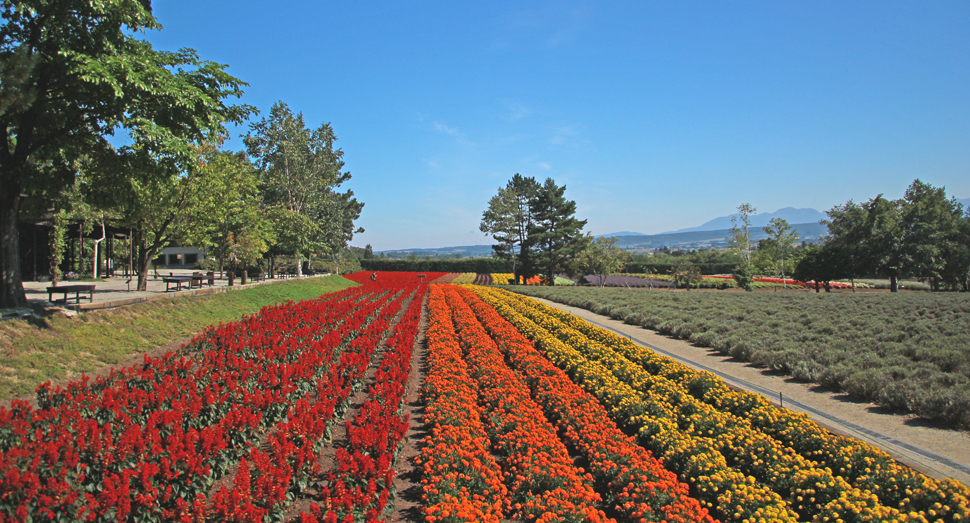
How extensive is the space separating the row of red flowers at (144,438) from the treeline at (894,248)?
46.5 m

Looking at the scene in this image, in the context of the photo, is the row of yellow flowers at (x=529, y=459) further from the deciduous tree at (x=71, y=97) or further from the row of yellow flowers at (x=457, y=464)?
the deciduous tree at (x=71, y=97)

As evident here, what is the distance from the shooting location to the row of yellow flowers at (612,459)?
462 cm

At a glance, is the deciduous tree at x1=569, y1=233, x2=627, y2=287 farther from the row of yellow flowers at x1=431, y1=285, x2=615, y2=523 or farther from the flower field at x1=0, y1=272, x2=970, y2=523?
the row of yellow flowers at x1=431, y1=285, x2=615, y2=523

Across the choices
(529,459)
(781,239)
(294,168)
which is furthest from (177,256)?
(781,239)

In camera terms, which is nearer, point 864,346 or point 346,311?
point 864,346

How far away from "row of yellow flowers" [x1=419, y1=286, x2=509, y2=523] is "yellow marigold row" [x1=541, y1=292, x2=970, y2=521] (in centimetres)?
394

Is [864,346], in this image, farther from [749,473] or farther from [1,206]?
[1,206]

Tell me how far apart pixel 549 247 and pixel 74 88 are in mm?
47117

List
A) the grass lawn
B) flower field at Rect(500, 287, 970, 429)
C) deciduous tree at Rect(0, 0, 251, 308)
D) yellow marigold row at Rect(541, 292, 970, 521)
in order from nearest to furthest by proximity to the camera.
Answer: yellow marigold row at Rect(541, 292, 970, 521) < flower field at Rect(500, 287, 970, 429) < the grass lawn < deciduous tree at Rect(0, 0, 251, 308)

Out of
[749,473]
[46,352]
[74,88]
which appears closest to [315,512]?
[749,473]

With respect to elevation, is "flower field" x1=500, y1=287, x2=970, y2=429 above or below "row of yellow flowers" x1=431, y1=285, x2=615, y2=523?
above

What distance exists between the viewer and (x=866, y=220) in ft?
132

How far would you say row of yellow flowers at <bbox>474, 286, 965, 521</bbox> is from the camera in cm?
443

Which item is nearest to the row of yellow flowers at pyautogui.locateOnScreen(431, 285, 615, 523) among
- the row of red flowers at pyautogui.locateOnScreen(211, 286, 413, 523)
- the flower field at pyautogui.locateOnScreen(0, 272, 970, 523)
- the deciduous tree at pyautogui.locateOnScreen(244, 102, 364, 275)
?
the flower field at pyautogui.locateOnScreen(0, 272, 970, 523)
